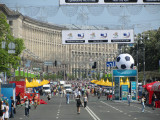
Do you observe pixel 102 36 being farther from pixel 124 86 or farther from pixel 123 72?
pixel 124 86

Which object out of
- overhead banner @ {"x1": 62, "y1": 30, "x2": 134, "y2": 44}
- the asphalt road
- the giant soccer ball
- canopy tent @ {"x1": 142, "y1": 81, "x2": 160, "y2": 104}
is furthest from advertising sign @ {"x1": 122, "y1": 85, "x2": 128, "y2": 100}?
the asphalt road

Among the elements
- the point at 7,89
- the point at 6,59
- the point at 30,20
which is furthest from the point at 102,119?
the point at 30,20

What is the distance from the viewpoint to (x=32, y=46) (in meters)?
178

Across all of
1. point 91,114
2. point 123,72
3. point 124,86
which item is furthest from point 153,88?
point 91,114

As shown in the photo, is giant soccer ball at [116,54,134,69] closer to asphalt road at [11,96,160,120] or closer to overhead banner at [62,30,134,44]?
overhead banner at [62,30,134,44]

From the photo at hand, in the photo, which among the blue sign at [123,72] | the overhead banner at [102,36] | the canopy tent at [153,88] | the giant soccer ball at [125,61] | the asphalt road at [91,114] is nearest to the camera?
the asphalt road at [91,114]

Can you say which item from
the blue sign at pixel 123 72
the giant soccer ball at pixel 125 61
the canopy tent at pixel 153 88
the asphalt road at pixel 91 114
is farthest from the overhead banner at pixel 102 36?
the asphalt road at pixel 91 114

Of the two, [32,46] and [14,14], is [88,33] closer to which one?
[14,14]

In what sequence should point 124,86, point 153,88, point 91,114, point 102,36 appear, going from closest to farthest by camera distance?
point 91,114 < point 153,88 < point 124,86 < point 102,36

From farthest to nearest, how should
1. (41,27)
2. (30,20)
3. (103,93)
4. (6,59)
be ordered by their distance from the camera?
(41,27) → (30,20) → (103,93) → (6,59)

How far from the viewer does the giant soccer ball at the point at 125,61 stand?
62.0 meters

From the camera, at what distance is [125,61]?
62688mm

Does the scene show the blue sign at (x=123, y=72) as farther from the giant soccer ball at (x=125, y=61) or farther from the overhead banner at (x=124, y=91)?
the overhead banner at (x=124, y=91)

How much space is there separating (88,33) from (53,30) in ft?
412
